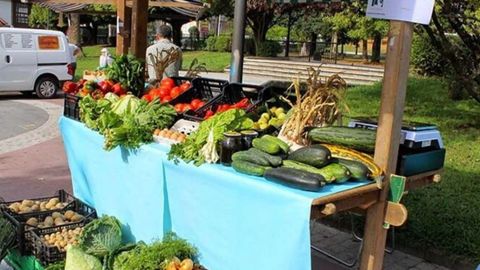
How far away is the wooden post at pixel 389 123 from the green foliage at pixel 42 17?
36.2m

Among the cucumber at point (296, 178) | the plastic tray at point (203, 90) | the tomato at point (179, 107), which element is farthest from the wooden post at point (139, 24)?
the cucumber at point (296, 178)

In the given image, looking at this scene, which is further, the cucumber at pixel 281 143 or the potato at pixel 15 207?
the potato at pixel 15 207

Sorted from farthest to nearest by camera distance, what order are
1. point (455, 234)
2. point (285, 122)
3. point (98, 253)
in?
1. point (455, 234)
2. point (98, 253)
3. point (285, 122)

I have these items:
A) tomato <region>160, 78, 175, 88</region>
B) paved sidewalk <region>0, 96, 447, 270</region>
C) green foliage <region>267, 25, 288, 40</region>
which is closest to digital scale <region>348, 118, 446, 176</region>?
paved sidewalk <region>0, 96, 447, 270</region>

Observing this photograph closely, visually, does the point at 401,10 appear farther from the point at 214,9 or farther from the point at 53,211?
the point at 214,9

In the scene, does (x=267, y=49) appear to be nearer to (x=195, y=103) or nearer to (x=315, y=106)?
(x=195, y=103)

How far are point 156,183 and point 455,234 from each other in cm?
287

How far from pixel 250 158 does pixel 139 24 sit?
10.9ft

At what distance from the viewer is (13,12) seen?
29.2 m

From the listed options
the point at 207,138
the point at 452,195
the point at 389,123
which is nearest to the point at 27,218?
the point at 207,138

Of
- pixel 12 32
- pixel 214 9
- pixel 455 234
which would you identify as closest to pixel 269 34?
pixel 214 9

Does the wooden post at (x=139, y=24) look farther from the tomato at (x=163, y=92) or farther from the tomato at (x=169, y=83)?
the tomato at (x=163, y=92)

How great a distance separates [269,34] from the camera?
1410 inches

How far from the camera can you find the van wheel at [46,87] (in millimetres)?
13906
